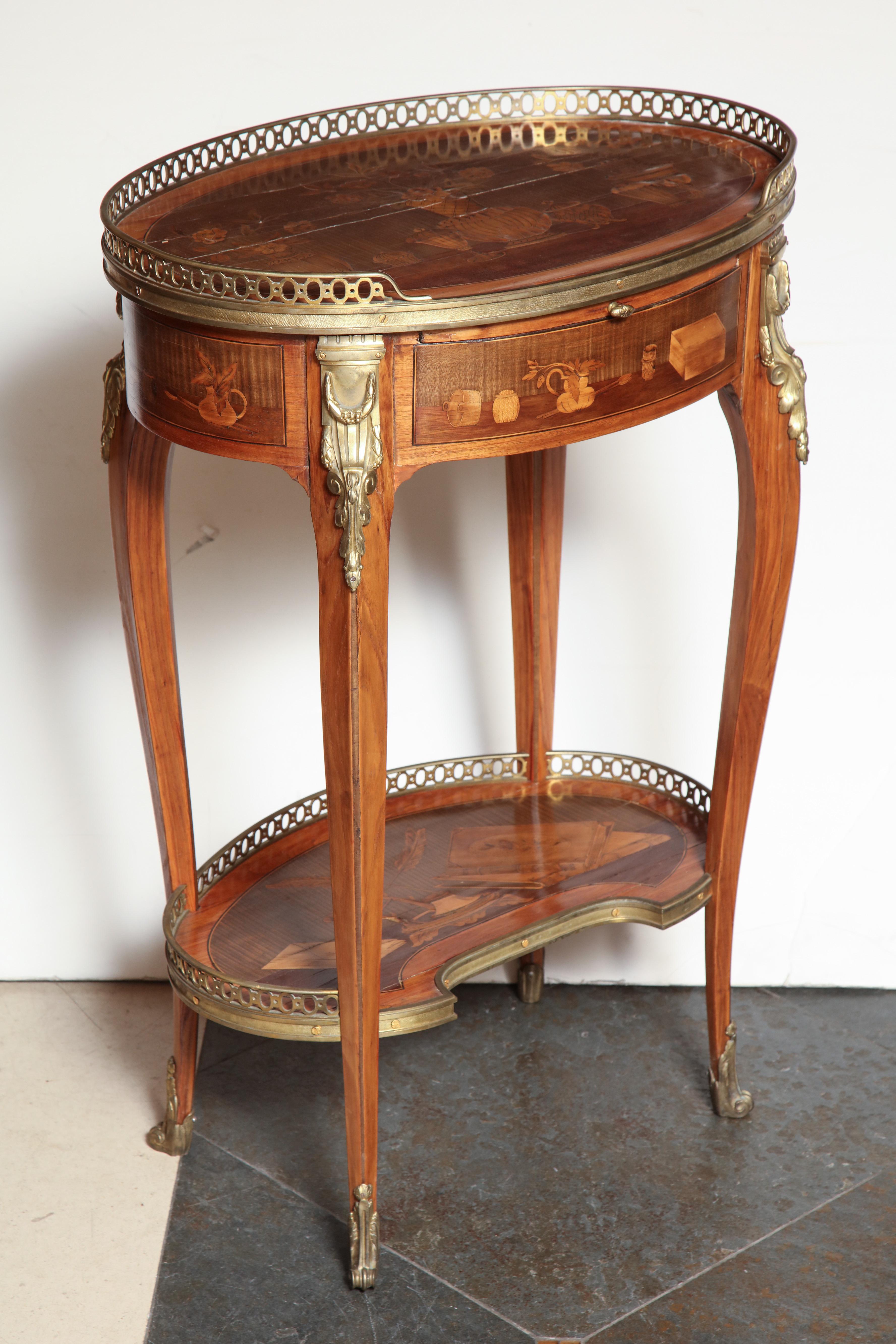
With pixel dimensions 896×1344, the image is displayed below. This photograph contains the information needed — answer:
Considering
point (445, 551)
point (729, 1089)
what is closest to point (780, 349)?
point (445, 551)

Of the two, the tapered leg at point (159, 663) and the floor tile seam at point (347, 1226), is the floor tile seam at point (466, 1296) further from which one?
the tapered leg at point (159, 663)

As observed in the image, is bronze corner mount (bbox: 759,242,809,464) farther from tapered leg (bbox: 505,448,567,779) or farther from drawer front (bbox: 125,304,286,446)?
drawer front (bbox: 125,304,286,446)

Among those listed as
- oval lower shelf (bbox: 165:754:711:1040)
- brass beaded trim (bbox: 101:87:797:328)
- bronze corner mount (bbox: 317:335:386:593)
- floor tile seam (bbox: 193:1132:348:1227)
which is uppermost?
brass beaded trim (bbox: 101:87:797:328)

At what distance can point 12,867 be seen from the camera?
297cm

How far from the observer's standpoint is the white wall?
8.31 ft

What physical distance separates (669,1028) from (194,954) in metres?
0.97

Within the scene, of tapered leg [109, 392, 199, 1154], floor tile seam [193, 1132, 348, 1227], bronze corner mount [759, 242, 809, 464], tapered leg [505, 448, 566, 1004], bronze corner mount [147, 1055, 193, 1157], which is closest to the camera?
bronze corner mount [759, 242, 809, 464]

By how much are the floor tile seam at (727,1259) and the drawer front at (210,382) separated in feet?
4.14

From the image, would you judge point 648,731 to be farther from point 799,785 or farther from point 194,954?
point 194,954

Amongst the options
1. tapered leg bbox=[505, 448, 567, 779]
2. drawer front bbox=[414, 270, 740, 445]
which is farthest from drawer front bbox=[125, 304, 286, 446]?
tapered leg bbox=[505, 448, 567, 779]

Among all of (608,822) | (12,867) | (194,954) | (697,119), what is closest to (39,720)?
(12,867)

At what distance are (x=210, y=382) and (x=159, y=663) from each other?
0.60m

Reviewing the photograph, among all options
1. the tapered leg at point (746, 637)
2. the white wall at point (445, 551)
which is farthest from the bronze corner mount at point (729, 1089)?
the white wall at point (445, 551)

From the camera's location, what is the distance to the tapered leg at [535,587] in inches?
103
